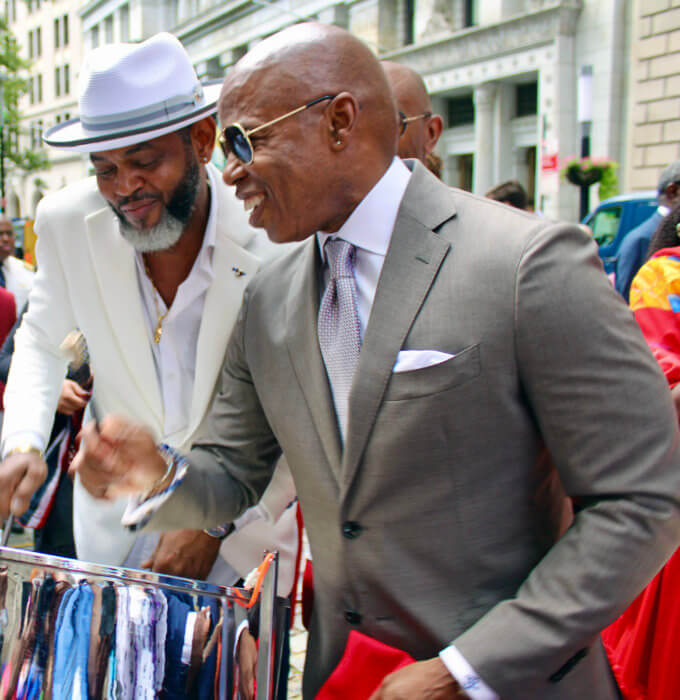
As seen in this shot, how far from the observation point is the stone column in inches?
953

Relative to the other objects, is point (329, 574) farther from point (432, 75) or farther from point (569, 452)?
point (432, 75)

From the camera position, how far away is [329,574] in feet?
5.60

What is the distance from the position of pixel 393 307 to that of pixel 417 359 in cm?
12

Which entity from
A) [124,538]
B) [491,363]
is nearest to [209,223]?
[124,538]

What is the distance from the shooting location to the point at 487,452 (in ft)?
4.88

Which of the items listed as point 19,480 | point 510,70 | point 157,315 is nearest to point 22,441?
point 19,480

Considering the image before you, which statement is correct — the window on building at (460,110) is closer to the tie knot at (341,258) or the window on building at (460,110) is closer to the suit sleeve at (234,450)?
the suit sleeve at (234,450)

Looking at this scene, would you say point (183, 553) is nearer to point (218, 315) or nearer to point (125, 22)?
point (218, 315)

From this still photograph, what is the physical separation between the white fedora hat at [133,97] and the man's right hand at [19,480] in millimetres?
874

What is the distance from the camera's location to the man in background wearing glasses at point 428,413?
1392 millimetres

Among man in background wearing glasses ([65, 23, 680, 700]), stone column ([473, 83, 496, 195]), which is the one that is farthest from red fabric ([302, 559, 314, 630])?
stone column ([473, 83, 496, 195])

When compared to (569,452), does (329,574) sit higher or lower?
lower

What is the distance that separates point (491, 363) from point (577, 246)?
0.83 feet

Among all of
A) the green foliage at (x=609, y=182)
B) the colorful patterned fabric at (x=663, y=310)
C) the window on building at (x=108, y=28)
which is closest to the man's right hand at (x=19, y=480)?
the colorful patterned fabric at (x=663, y=310)
